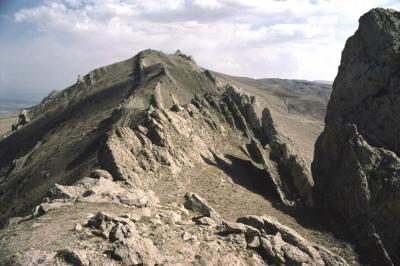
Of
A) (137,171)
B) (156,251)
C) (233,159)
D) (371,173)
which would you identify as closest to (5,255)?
(156,251)

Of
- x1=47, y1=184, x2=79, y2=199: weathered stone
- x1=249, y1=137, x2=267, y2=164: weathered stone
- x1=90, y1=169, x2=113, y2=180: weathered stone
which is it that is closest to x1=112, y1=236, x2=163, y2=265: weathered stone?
x1=47, y1=184, x2=79, y2=199: weathered stone

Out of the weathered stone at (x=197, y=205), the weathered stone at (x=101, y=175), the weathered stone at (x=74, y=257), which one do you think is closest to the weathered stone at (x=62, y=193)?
the weathered stone at (x=101, y=175)

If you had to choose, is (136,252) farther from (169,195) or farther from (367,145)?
(367,145)

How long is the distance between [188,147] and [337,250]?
1875 cm

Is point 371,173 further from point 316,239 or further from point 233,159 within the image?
point 233,159

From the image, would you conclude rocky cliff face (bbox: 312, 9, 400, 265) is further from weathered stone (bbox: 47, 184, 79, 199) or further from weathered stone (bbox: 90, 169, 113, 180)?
weathered stone (bbox: 47, 184, 79, 199)

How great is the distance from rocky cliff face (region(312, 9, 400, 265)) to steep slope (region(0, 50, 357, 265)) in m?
2.02

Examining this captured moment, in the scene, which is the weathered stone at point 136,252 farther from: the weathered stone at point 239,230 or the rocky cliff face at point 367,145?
the rocky cliff face at point 367,145

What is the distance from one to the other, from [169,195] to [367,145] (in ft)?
55.2

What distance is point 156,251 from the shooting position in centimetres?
2255

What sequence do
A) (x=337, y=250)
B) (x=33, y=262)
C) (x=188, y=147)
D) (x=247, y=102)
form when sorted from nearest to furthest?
(x=33, y=262) < (x=337, y=250) < (x=188, y=147) < (x=247, y=102)

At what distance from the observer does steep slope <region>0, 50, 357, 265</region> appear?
2269 centimetres

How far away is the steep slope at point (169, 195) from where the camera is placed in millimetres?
22688

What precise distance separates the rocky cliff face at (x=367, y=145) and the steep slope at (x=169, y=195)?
2023 mm
